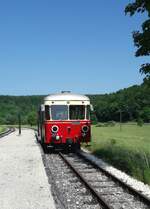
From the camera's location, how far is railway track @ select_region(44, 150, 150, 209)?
10672mm

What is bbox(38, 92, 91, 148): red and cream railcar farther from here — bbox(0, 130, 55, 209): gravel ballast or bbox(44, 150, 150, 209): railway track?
bbox(44, 150, 150, 209): railway track

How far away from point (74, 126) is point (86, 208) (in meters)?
15.4

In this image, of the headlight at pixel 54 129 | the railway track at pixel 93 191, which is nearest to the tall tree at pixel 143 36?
the railway track at pixel 93 191

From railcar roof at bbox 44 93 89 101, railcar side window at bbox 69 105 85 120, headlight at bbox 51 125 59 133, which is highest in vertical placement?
railcar roof at bbox 44 93 89 101

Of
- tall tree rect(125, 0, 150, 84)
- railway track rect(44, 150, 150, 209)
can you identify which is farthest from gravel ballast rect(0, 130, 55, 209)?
tall tree rect(125, 0, 150, 84)

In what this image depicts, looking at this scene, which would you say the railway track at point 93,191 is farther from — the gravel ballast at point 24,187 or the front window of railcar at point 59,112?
the front window of railcar at point 59,112

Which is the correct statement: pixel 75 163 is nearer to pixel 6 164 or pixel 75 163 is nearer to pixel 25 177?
pixel 6 164

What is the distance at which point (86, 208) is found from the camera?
10344 millimetres

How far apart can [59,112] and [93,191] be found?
550 inches

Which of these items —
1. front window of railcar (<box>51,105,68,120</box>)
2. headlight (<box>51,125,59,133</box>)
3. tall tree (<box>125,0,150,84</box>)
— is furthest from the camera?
front window of railcar (<box>51,105,68,120</box>)

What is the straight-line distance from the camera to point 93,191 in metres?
12.0

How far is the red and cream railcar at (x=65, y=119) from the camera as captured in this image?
25.5m

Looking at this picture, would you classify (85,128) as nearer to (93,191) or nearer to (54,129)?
(54,129)

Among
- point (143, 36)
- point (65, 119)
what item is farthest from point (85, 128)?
point (143, 36)
